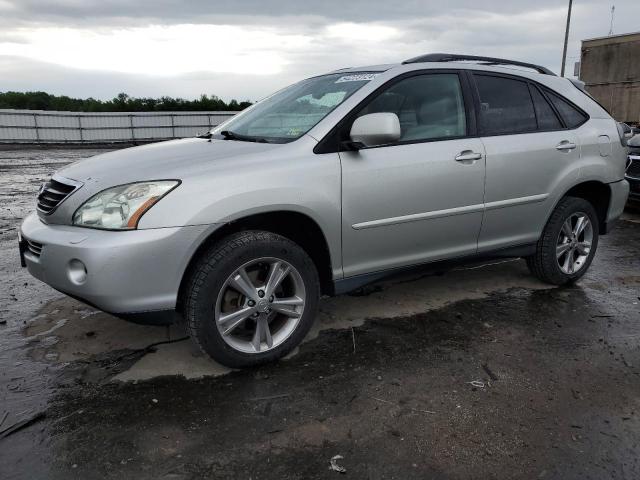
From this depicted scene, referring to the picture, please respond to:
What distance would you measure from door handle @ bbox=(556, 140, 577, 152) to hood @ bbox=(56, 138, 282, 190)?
2300 millimetres

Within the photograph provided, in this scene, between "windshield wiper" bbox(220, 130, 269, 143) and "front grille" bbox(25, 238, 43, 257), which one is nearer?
"front grille" bbox(25, 238, 43, 257)

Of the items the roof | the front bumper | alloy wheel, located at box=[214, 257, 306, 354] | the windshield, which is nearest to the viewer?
the front bumper

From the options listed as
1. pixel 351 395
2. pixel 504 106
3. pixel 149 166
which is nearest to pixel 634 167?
pixel 504 106

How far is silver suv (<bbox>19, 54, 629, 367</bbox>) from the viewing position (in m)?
2.75

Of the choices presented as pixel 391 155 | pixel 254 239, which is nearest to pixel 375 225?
pixel 391 155

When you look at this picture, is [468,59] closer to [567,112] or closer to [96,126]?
[567,112]

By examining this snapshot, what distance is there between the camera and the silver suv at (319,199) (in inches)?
108

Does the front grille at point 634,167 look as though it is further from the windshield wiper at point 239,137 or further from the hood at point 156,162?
the hood at point 156,162

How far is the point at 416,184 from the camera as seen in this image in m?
3.44

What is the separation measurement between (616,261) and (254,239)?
164 inches

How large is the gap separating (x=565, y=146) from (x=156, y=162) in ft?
9.96

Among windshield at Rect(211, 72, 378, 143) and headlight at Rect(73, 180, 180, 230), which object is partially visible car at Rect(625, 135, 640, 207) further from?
headlight at Rect(73, 180, 180, 230)

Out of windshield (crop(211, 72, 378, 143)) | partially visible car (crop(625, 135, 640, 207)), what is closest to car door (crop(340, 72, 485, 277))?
windshield (crop(211, 72, 378, 143))

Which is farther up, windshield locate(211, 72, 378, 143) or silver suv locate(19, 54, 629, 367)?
windshield locate(211, 72, 378, 143)
